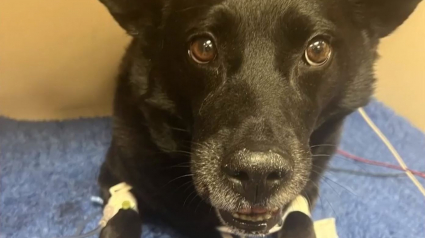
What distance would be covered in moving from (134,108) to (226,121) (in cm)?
34

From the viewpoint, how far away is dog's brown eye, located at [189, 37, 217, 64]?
97 cm

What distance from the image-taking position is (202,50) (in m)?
0.98

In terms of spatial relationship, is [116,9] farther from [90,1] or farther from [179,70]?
[90,1]

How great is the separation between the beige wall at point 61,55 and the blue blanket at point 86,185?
0.08 metres

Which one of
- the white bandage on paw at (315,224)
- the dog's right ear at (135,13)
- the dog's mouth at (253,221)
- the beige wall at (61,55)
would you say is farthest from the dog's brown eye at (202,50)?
the beige wall at (61,55)

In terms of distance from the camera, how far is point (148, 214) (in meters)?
1.26

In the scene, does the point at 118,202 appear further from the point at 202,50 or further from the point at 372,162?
the point at 372,162

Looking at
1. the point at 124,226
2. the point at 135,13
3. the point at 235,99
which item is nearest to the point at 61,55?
the point at 135,13

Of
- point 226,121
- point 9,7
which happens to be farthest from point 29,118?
point 226,121

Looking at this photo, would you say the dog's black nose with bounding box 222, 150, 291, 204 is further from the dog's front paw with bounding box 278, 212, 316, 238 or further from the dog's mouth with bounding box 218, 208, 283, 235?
the dog's front paw with bounding box 278, 212, 316, 238

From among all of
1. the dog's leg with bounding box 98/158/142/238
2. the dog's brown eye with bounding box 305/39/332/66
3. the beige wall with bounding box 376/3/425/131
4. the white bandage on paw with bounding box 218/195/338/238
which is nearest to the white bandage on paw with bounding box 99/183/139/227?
the dog's leg with bounding box 98/158/142/238

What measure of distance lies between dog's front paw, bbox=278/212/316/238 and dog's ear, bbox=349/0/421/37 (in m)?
0.45

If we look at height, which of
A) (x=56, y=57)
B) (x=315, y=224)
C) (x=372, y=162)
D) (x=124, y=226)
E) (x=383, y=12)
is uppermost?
(x=383, y=12)

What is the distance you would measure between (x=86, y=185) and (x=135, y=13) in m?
0.51
